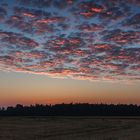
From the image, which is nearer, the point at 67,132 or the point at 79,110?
the point at 67,132

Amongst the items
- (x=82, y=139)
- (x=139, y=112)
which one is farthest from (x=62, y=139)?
(x=139, y=112)

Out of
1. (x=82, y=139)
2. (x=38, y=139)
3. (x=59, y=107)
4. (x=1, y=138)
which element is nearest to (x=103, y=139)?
(x=82, y=139)

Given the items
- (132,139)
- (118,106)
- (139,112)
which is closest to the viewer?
(132,139)

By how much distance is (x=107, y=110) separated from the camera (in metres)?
176

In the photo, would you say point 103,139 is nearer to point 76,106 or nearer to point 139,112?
point 139,112

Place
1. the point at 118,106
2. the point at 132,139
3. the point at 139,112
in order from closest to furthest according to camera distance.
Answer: the point at 132,139 < the point at 139,112 < the point at 118,106

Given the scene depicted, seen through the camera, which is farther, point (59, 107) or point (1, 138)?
point (59, 107)

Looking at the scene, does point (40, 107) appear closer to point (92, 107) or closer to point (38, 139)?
point (92, 107)

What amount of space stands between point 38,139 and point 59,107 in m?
156

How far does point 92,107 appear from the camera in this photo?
184875mm

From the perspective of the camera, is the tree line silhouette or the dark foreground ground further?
the tree line silhouette

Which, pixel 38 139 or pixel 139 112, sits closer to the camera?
pixel 38 139

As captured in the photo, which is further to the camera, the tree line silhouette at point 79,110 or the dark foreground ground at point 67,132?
the tree line silhouette at point 79,110

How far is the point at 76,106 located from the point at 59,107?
353 inches
